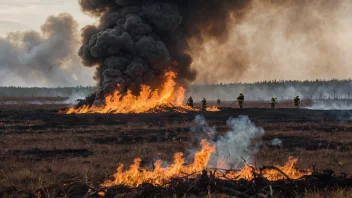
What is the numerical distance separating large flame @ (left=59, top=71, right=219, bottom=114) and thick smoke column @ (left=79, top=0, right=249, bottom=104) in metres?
0.95

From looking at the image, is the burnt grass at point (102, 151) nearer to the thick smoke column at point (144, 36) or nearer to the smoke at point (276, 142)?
the smoke at point (276, 142)

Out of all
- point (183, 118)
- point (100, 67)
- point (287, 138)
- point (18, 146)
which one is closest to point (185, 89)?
point (100, 67)

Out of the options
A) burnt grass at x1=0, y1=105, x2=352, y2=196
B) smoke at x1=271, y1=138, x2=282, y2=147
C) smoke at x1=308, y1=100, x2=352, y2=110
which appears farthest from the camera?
smoke at x1=308, y1=100, x2=352, y2=110

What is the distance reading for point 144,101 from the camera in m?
47.2

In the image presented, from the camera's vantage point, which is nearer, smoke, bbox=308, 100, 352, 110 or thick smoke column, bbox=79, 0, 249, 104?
thick smoke column, bbox=79, 0, 249, 104

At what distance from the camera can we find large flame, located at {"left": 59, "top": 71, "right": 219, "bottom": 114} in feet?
147

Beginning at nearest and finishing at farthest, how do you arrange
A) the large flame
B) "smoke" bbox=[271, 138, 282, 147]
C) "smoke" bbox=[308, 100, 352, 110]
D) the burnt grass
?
the burnt grass, "smoke" bbox=[271, 138, 282, 147], the large flame, "smoke" bbox=[308, 100, 352, 110]

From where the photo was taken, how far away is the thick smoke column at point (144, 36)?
45.3m

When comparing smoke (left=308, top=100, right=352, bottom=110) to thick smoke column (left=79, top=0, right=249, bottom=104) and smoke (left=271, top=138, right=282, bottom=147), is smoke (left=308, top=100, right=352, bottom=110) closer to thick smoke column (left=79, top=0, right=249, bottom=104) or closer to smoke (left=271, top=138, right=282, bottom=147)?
thick smoke column (left=79, top=0, right=249, bottom=104)

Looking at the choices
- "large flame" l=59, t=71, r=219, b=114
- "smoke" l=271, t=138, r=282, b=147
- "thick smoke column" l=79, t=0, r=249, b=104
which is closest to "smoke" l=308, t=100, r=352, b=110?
"thick smoke column" l=79, t=0, r=249, b=104

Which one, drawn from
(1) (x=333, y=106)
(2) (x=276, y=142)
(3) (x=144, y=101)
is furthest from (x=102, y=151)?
(1) (x=333, y=106)

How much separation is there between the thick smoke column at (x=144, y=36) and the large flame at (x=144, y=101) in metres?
0.95

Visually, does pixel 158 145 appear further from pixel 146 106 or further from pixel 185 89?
pixel 185 89

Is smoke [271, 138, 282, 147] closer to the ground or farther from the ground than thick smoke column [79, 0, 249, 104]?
closer to the ground
